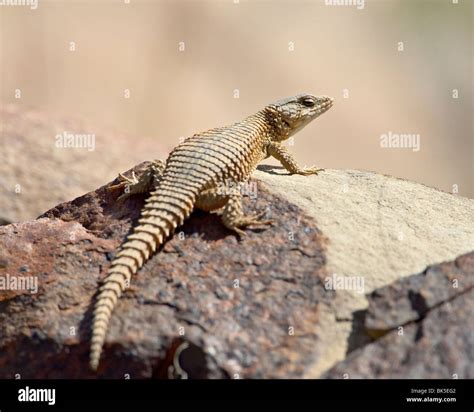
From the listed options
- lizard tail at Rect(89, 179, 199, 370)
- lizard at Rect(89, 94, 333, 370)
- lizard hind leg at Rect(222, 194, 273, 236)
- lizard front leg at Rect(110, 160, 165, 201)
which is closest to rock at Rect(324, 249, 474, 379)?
lizard hind leg at Rect(222, 194, 273, 236)

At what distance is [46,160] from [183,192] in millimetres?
6505

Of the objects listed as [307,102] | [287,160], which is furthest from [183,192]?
[307,102]

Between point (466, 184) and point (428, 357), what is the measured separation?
20136 millimetres

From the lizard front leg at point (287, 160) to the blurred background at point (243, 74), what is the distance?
10.8m

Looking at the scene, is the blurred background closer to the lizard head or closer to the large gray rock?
the lizard head

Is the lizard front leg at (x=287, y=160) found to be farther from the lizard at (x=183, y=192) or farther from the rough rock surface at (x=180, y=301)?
the rough rock surface at (x=180, y=301)

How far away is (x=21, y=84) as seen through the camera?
21.1m

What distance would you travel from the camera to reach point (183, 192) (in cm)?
716

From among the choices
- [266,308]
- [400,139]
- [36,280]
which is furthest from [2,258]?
[400,139]

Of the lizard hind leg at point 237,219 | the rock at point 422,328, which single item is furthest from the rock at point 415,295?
the lizard hind leg at point 237,219

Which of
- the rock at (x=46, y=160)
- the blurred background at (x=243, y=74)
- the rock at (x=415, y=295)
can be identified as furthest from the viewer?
the blurred background at (x=243, y=74)

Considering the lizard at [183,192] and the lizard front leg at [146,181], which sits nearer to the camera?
the lizard at [183,192]

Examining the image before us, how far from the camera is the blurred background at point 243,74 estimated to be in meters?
21.7

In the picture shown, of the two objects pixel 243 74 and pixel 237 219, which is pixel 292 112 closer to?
pixel 237 219
